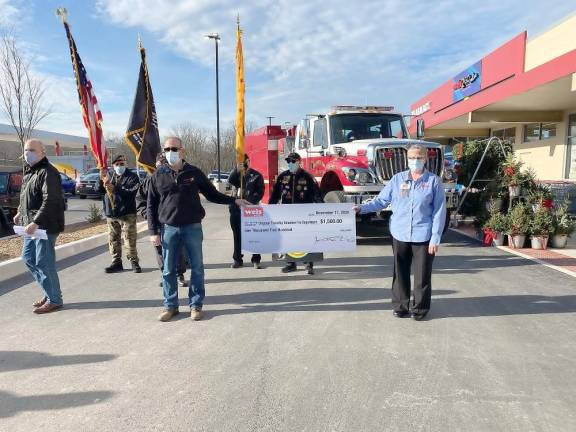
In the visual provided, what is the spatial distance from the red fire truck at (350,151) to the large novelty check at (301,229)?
241 centimetres

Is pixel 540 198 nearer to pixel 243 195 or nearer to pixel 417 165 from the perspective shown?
pixel 417 165

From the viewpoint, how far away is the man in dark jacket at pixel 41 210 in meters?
4.70

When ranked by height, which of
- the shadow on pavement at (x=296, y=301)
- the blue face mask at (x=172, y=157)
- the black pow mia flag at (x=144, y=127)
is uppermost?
the black pow mia flag at (x=144, y=127)

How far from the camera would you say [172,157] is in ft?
14.8

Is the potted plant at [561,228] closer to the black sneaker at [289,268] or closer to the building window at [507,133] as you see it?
the black sneaker at [289,268]

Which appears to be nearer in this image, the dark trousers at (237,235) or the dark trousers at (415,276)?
the dark trousers at (415,276)

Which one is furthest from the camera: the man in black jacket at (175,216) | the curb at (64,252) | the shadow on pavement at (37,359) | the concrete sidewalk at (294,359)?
the curb at (64,252)

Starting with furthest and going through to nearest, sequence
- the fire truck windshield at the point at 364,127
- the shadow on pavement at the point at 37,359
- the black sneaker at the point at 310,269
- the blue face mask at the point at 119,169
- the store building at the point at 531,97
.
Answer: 1. the store building at the point at 531,97
2. the fire truck windshield at the point at 364,127
3. the blue face mask at the point at 119,169
4. the black sneaker at the point at 310,269
5. the shadow on pavement at the point at 37,359

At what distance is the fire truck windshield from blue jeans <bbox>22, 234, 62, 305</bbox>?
20.5ft

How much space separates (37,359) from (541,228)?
329 inches

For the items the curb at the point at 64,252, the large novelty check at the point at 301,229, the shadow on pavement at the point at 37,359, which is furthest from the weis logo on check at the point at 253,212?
the curb at the point at 64,252

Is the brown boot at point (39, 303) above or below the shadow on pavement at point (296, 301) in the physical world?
above

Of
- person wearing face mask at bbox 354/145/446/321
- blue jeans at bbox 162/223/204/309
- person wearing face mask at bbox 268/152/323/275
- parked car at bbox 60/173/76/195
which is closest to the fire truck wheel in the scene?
person wearing face mask at bbox 268/152/323/275

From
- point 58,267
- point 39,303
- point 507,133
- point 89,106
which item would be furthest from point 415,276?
point 507,133
